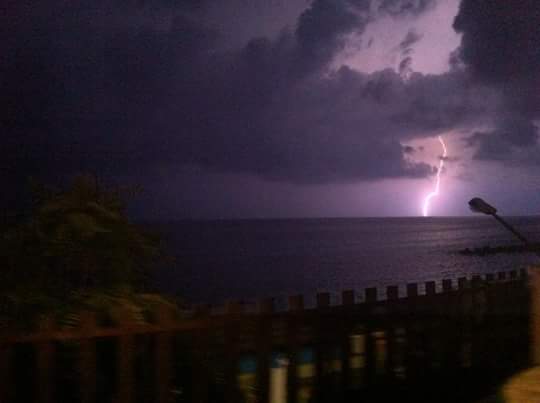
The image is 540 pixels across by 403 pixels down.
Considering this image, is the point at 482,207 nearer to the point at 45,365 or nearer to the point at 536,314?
the point at 536,314

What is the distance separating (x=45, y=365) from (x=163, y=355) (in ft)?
2.70

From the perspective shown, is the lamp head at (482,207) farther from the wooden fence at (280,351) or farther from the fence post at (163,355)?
the fence post at (163,355)

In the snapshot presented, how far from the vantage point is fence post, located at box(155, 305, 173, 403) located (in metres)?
4.61

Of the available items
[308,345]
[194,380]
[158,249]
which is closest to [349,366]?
Result: [308,345]

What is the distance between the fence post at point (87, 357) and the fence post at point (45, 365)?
0.19 metres

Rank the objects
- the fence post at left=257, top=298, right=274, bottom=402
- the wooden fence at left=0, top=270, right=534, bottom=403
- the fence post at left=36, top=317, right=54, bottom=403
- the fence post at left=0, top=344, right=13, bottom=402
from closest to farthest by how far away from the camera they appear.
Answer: the fence post at left=0, top=344, right=13, bottom=402 → the fence post at left=36, top=317, right=54, bottom=403 → the wooden fence at left=0, top=270, right=534, bottom=403 → the fence post at left=257, top=298, right=274, bottom=402

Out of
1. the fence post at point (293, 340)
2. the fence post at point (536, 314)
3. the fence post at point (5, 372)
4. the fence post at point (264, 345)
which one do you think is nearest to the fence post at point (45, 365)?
the fence post at point (5, 372)

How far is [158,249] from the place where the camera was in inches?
219

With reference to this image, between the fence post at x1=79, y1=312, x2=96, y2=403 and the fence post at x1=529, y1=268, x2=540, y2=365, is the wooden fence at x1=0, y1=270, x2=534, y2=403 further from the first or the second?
the fence post at x1=529, y1=268, x2=540, y2=365

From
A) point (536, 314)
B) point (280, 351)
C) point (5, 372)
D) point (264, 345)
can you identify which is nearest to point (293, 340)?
point (280, 351)

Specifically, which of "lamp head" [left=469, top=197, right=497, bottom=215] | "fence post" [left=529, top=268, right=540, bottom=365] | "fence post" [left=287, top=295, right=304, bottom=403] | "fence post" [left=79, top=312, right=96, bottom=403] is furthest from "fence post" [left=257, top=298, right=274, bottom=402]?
"lamp head" [left=469, top=197, right=497, bottom=215]

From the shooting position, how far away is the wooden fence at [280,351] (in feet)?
14.2

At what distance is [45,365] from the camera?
4219 millimetres

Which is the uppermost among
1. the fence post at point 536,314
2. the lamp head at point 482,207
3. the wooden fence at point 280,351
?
the lamp head at point 482,207
